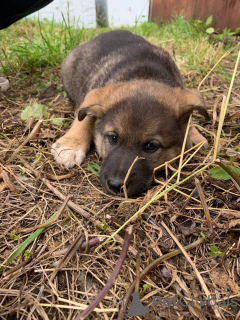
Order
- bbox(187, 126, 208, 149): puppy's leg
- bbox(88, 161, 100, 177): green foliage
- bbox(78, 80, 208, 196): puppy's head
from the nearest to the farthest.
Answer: bbox(78, 80, 208, 196): puppy's head
bbox(88, 161, 100, 177): green foliage
bbox(187, 126, 208, 149): puppy's leg

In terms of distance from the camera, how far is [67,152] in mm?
2531

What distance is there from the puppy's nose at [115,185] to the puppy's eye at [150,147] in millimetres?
417

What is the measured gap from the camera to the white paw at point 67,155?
2.44 m

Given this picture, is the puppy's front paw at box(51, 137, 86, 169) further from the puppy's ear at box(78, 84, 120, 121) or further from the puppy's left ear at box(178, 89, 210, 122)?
the puppy's left ear at box(178, 89, 210, 122)

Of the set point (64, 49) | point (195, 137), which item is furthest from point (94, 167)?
point (64, 49)

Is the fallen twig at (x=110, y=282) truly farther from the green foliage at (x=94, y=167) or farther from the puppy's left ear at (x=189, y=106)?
the puppy's left ear at (x=189, y=106)

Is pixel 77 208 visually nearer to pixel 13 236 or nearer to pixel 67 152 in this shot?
pixel 13 236

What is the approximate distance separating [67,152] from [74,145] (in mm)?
149

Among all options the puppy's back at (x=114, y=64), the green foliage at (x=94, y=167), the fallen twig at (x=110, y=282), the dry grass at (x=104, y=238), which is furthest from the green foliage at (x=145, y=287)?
the puppy's back at (x=114, y=64)

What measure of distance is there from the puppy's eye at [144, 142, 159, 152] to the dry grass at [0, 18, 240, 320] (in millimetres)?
362

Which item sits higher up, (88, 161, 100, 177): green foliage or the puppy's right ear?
the puppy's right ear

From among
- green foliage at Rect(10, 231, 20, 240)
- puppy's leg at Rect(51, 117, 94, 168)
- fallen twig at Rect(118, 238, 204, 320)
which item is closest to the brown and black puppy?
puppy's leg at Rect(51, 117, 94, 168)

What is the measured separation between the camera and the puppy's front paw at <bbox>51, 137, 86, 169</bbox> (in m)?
2.44

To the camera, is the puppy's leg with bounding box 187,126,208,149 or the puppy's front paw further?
the puppy's leg with bounding box 187,126,208,149
